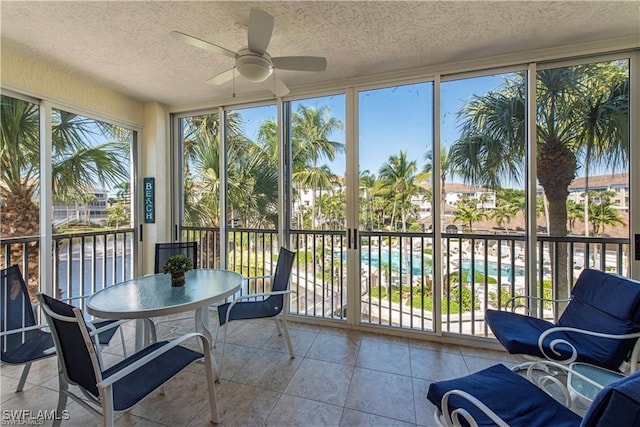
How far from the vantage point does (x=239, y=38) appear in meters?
2.13

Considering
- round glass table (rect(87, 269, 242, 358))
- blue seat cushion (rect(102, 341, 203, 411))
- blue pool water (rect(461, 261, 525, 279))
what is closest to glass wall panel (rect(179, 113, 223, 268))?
round glass table (rect(87, 269, 242, 358))

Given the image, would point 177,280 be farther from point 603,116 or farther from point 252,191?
point 603,116

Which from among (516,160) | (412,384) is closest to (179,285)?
(412,384)

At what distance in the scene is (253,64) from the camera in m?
1.80

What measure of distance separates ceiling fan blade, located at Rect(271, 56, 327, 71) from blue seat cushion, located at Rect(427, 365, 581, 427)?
200cm

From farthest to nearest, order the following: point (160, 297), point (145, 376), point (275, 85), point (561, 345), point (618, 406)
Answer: point (275, 85), point (160, 297), point (561, 345), point (145, 376), point (618, 406)

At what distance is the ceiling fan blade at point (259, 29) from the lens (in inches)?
58.3

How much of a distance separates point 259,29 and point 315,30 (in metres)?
0.61

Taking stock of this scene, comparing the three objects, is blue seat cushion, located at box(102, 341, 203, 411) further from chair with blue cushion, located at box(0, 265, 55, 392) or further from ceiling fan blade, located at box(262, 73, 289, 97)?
ceiling fan blade, located at box(262, 73, 289, 97)

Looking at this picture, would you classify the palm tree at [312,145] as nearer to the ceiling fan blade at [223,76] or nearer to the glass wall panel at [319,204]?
the glass wall panel at [319,204]

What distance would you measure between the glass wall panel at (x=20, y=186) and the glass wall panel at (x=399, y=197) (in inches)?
119

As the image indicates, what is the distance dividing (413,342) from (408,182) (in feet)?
4.99

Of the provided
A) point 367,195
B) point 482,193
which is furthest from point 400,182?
point 482,193

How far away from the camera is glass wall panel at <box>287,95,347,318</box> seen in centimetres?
297
